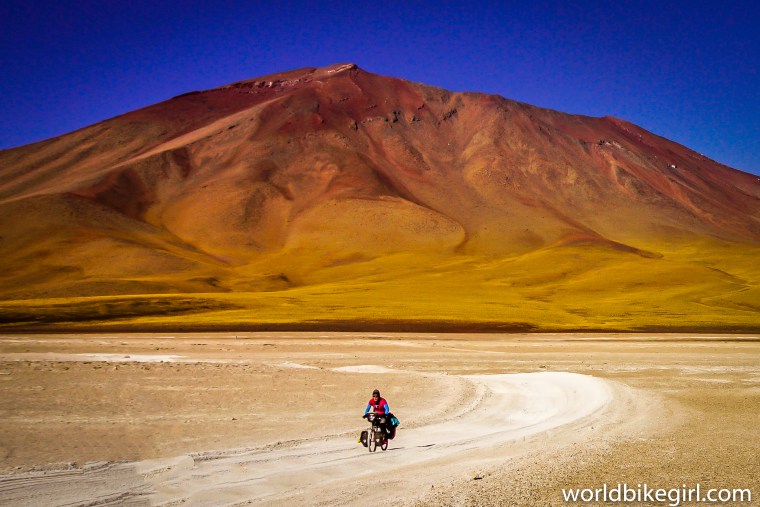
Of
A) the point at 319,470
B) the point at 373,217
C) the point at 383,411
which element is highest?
the point at 373,217

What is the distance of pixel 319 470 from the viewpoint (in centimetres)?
1119

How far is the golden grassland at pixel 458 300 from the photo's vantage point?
170 feet

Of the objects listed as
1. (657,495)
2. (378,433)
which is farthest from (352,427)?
(657,495)

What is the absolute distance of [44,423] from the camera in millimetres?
14789

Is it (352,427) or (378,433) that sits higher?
(352,427)

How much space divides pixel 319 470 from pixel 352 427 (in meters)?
4.15

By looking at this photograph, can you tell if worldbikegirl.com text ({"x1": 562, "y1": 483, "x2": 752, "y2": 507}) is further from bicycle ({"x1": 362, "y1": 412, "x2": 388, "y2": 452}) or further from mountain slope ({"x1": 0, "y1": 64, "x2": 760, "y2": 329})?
mountain slope ({"x1": 0, "y1": 64, "x2": 760, "y2": 329})

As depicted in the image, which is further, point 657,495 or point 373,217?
point 373,217

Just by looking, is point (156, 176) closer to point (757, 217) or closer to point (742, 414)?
point (742, 414)

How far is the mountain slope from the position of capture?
74500 mm

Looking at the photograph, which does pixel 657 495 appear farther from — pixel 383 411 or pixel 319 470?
pixel 319 470

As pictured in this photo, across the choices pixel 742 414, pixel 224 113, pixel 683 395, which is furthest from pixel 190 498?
pixel 224 113

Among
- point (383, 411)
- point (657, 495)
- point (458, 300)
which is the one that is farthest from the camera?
point (458, 300)

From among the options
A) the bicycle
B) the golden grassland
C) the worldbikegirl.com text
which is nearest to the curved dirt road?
the bicycle
